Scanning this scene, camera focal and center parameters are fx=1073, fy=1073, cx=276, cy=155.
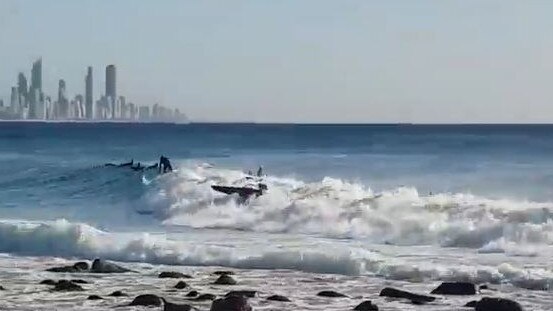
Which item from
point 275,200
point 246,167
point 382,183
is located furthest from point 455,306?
point 246,167

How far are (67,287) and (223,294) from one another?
2.62 m

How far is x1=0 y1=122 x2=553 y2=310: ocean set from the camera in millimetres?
18984

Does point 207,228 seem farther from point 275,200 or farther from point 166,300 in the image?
point 166,300

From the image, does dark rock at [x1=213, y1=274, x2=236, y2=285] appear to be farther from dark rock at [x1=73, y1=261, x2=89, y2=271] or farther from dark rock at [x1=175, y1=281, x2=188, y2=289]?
dark rock at [x1=73, y1=261, x2=89, y2=271]

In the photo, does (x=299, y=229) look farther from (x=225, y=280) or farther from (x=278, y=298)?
(x=278, y=298)

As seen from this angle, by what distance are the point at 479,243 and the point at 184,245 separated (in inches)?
265

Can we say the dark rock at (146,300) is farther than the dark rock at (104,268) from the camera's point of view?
No

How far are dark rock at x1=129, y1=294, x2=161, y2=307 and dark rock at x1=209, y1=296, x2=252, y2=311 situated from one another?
1397mm

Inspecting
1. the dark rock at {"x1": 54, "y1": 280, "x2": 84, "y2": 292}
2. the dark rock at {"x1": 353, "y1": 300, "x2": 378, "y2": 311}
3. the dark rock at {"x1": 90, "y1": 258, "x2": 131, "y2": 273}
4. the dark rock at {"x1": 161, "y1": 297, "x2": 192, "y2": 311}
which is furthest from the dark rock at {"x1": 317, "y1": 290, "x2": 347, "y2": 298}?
the dark rock at {"x1": 90, "y1": 258, "x2": 131, "y2": 273}

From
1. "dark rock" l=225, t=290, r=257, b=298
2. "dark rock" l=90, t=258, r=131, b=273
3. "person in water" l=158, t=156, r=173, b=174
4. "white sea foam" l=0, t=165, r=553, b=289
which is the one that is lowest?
"dark rock" l=225, t=290, r=257, b=298

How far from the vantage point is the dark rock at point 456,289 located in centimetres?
1694

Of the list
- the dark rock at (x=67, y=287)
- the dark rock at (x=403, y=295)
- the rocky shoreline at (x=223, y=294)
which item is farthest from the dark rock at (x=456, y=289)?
the dark rock at (x=67, y=287)

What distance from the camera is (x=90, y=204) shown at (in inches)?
1550

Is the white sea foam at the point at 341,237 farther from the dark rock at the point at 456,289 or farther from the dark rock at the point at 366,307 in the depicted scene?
the dark rock at the point at 366,307
